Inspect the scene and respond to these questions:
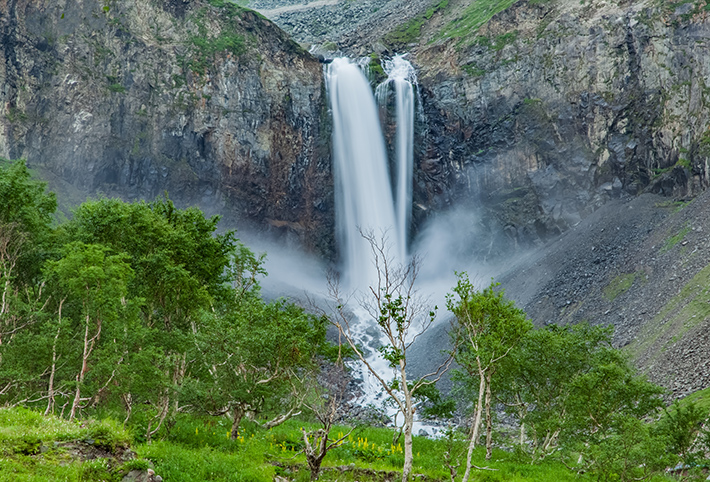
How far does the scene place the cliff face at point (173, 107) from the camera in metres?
70.6

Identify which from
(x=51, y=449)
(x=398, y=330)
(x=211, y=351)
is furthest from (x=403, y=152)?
(x=51, y=449)

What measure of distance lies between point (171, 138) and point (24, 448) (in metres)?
71.3

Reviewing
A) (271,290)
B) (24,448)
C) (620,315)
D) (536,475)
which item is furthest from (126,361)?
(271,290)

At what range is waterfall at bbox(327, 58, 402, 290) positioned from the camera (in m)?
78.1

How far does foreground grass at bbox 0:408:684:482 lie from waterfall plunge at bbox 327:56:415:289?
56.7 m

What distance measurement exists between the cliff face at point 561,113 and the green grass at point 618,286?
18252 mm

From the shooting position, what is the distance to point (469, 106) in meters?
79.6

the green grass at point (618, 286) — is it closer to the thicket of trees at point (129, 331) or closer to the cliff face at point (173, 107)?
the thicket of trees at point (129, 331)

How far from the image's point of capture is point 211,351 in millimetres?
16250

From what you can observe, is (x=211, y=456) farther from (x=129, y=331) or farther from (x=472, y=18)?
(x=472, y=18)

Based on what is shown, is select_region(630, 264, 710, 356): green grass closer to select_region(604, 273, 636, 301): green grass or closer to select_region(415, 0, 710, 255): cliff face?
select_region(604, 273, 636, 301): green grass

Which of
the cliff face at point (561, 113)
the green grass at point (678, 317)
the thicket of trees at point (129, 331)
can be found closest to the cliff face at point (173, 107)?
the cliff face at point (561, 113)

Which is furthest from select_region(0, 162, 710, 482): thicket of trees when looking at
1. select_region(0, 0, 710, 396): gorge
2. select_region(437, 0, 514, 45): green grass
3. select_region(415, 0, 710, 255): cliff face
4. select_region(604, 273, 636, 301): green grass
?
select_region(437, 0, 514, 45): green grass

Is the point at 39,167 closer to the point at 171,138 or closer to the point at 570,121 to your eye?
the point at 171,138
